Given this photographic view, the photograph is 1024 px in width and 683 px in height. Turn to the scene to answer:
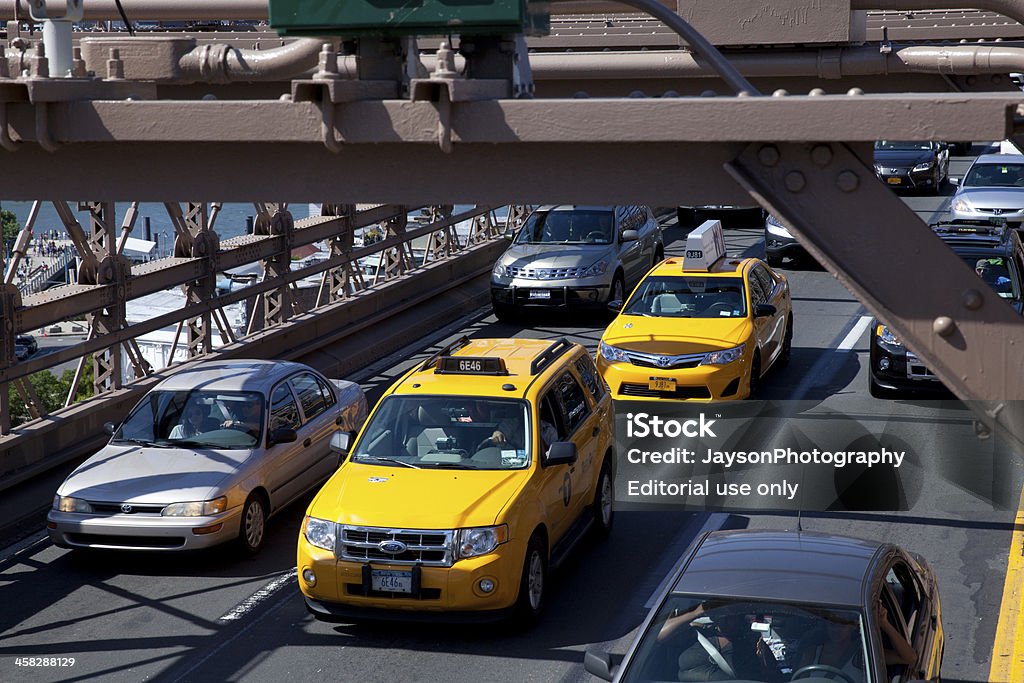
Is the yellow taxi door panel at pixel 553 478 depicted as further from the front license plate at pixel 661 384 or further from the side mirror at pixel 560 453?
the front license plate at pixel 661 384

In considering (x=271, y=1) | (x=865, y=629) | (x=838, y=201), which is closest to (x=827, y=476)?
(x=865, y=629)

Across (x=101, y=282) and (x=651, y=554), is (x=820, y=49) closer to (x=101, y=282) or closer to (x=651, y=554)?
(x=651, y=554)

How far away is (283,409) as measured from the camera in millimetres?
13266

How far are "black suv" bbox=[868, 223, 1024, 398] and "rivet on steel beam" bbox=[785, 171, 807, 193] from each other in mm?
10172

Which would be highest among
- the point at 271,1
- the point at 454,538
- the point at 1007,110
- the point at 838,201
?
the point at 271,1

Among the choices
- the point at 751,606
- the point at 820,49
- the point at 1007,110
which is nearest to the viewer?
the point at 1007,110

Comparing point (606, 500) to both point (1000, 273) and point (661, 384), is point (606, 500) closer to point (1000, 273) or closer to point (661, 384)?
point (661, 384)

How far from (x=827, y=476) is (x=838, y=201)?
16.6ft

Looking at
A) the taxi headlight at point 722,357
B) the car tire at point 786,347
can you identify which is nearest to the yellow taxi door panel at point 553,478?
the taxi headlight at point 722,357

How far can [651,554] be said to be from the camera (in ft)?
39.7

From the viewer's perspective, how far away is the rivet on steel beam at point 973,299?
5504mm

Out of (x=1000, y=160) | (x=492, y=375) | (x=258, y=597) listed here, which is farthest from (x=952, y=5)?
(x=1000, y=160)

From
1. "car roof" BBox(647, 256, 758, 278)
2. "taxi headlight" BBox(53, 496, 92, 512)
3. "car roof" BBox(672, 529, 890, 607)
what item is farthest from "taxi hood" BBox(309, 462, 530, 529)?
"car roof" BBox(647, 256, 758, 278)

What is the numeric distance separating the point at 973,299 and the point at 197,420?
8959mm
